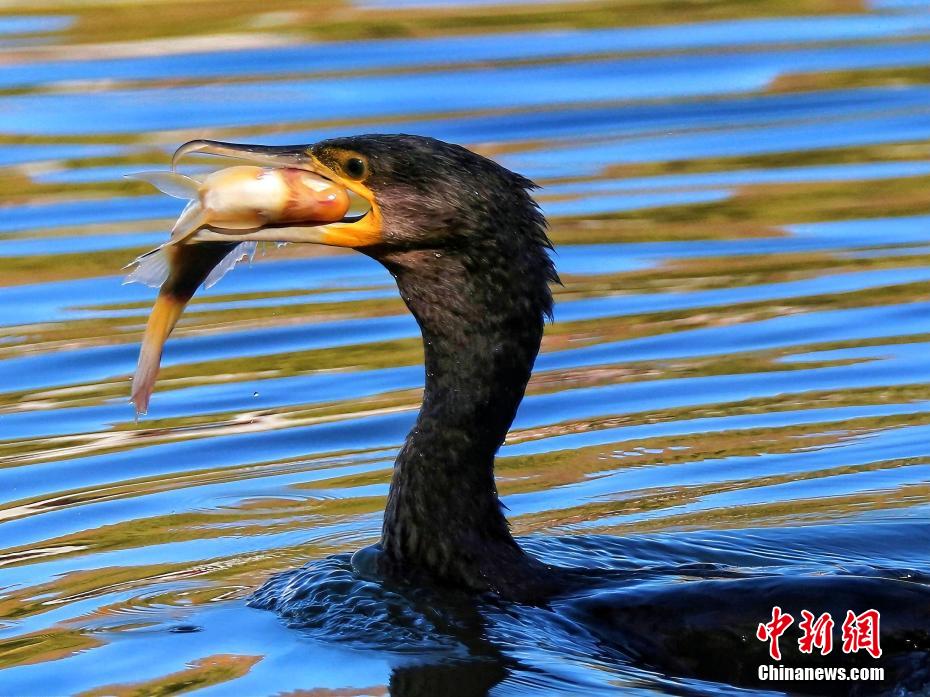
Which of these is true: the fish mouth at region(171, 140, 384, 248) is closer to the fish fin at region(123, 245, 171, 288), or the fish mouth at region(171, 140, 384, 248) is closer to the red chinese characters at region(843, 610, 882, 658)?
the fish fin at region(123, 245, 171, 288)

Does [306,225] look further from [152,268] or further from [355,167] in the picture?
[152,268]

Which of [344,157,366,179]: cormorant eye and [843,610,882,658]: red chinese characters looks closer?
[843,610,882,658]: red chinese characters

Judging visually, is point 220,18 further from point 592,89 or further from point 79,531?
point 79,531

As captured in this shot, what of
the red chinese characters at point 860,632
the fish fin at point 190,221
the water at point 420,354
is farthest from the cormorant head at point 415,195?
the red chinese characters at point 860,632

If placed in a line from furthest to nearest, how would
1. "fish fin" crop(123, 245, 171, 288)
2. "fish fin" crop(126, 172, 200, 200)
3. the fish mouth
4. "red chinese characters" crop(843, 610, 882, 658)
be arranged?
1. "fish fin" crop(123, 245, 171, 288)
2. the fish mouth
3. "fish fin" crop(126, 172, 200, 200)
4. "red chinese characters" crop(843, 610, 882, 658)

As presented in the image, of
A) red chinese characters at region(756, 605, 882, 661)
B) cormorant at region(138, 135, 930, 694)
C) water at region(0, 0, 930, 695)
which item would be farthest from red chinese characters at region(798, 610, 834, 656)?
cormorant at region(138, 135, 930, 694)

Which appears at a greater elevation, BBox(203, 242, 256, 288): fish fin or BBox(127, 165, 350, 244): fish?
BBox(127, 165, 350, 244): fish

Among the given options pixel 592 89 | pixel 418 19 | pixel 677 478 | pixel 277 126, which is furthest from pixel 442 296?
pixel 418 19

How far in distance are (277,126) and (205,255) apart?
22.1 ft

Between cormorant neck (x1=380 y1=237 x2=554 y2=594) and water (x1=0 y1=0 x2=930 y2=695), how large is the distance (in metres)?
0.20

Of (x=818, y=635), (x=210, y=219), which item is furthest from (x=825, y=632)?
(x=210, y=219)

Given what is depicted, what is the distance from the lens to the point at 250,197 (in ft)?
18.2

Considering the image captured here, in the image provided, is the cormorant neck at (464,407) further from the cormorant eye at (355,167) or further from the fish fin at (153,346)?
the fish fin at (153,346)

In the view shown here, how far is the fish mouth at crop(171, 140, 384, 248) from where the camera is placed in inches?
220
